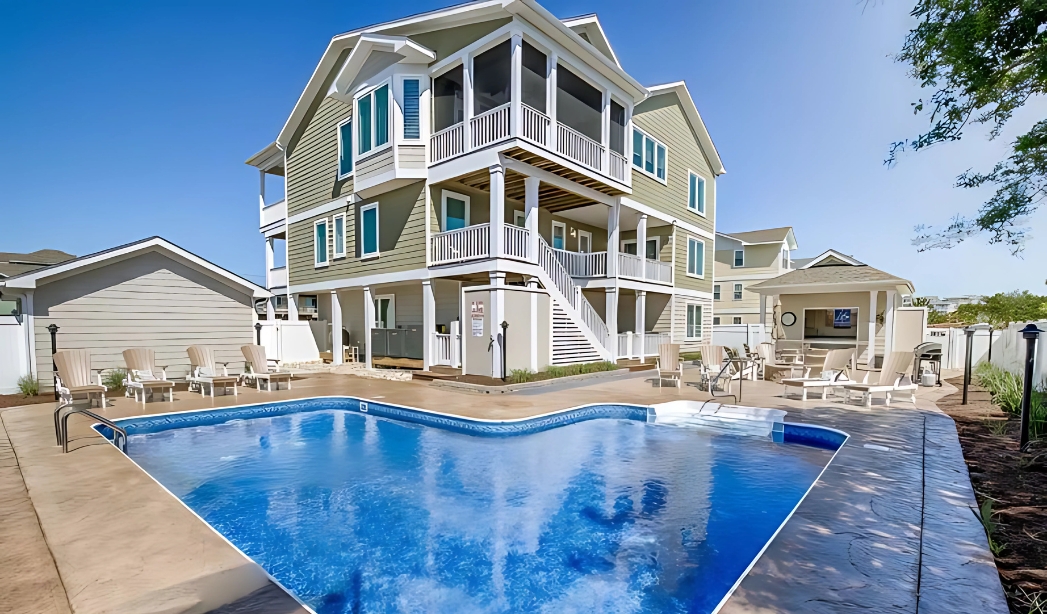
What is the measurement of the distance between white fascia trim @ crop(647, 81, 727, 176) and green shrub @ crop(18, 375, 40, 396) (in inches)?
839

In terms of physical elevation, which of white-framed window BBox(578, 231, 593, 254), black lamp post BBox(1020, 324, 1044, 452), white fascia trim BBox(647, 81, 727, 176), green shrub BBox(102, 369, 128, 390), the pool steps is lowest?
the pool steps

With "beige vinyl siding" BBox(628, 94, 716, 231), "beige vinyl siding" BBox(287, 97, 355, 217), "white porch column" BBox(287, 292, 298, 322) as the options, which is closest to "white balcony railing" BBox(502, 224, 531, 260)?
"beige vinyl siding" BBox(628, 94, 716, 231)

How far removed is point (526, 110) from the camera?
41.9ft

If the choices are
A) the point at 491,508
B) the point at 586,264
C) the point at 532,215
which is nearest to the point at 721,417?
the point at 491,508

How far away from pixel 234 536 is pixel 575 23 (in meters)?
16.9

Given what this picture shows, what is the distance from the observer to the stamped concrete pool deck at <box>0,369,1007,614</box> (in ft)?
8.63

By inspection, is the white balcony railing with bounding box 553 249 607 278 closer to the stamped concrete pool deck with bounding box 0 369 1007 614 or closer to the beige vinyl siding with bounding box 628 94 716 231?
the beige vinyl siding with bounding box 628 94 716 231

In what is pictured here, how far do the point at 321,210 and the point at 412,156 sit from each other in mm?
6467

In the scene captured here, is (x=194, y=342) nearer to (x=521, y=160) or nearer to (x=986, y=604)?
(x=521, y=160)

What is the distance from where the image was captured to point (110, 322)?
39.4 feet

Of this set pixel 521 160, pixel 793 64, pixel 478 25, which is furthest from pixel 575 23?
pixel 793 64

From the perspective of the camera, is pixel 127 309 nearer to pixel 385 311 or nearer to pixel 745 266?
pixel 385 311

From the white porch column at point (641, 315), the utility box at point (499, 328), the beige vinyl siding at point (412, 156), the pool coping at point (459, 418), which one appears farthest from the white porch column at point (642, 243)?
the pool coping at point (459, 418)

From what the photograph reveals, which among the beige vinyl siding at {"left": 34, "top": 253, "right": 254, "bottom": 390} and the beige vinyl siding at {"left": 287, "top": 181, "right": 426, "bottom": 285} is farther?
the beige vinyl siding at {"left": 287, "top": 181, "right": 426, "bottom": 285}
